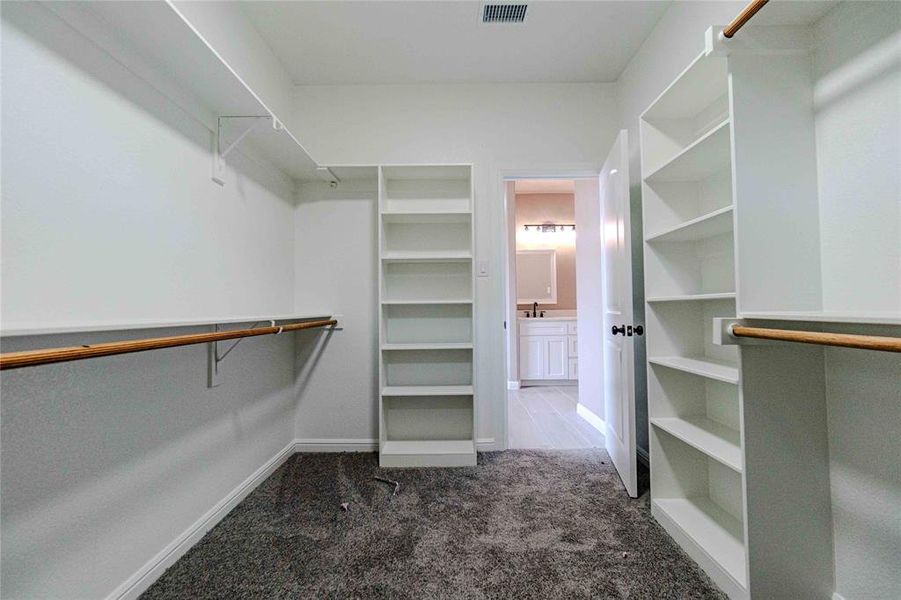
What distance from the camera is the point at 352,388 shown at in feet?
8.10

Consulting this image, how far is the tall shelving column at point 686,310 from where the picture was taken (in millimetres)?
1486

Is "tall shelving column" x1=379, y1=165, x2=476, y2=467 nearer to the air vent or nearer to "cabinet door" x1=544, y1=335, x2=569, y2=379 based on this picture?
the air vent

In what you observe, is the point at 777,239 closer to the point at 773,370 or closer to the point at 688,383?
the point at 773,370

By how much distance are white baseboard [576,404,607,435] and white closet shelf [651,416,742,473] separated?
1190 mm

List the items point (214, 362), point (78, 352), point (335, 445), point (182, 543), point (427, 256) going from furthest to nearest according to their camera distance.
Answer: point (335, 445) → point (427, 256) → point (214, 362) → point (182, 543) → point (78, 352)

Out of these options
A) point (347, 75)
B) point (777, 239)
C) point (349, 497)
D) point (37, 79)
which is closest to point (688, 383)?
point (777, 239)

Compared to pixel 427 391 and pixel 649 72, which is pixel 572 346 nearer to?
pixel 427 391

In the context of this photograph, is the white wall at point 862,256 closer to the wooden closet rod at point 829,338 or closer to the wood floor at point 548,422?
the wooden closet rod at point 829,338

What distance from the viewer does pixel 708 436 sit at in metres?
1.43

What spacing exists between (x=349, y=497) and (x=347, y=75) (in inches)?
110

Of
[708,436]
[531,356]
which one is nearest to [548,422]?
[531,356]

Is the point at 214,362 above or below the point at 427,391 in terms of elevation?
above

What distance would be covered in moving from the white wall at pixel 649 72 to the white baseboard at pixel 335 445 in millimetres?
1929

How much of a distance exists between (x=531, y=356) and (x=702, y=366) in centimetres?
312
